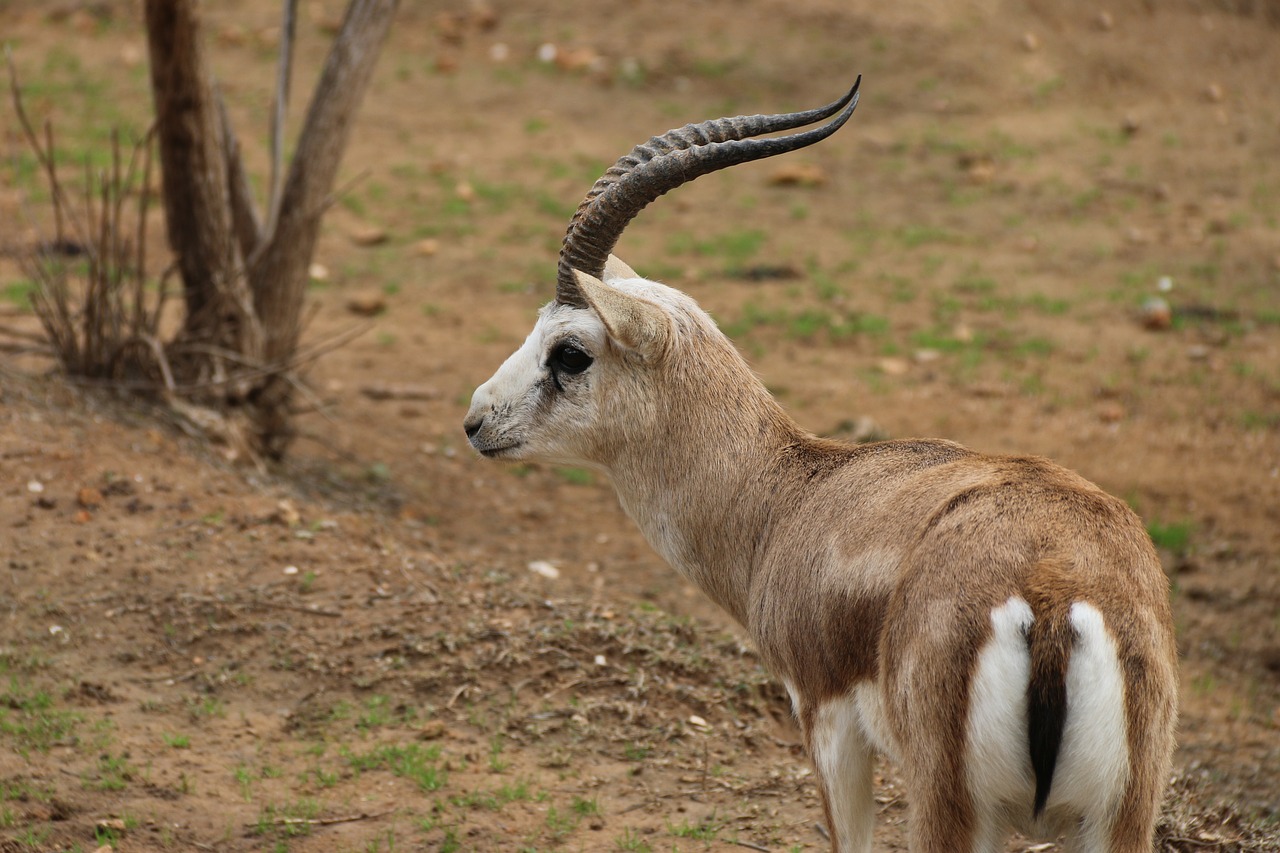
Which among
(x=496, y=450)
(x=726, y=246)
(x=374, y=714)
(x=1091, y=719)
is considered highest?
(x=1091, y=719)

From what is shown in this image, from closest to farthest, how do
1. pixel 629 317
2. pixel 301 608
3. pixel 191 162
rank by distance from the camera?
pixel 629 317 < pixel 301 608 < pixel 191 162

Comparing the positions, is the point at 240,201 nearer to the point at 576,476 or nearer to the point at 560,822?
the point at 576,476

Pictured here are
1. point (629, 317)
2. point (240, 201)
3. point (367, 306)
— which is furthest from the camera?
point (367, 306)

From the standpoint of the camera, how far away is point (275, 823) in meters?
4.71

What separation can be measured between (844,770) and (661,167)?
2125 mm

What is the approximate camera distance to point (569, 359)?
4605mm

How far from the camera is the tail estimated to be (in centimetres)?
295

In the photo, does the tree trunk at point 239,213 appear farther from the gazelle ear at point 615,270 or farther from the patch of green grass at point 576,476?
the gazelle ear at point 615,270

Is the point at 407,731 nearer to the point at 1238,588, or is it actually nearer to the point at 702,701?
the point at 702,701

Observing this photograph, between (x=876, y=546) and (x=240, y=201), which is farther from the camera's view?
(x=240, y=201)

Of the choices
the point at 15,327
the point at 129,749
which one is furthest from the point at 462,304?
the point at 129,749

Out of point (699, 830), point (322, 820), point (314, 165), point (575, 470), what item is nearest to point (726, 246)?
point (575, 470)

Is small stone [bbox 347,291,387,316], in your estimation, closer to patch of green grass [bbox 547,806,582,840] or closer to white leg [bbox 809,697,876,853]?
patch of green grass [bbox 547,806,582,840]

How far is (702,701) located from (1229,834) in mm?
2153
